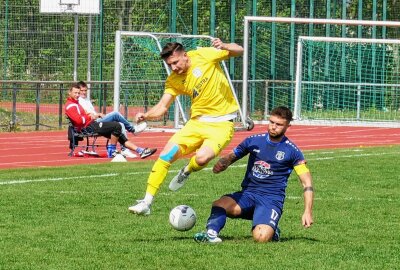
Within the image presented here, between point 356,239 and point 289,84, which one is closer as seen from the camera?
point 356,239

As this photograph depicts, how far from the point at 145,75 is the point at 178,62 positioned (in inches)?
785

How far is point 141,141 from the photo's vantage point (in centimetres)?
2756

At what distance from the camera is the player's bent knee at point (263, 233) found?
10781mm

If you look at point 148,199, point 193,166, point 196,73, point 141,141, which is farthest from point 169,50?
point 141,141

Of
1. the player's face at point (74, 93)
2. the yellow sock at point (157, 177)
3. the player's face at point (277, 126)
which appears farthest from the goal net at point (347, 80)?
the player's face at point (277, 126)

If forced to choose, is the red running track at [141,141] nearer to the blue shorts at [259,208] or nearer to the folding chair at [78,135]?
the folding chair at [78,135]

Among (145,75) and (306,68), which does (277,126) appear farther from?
(306,68)

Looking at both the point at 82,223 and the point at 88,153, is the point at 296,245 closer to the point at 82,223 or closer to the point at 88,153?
the point at 82,223

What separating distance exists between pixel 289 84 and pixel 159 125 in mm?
7528

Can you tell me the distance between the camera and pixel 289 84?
128 feet

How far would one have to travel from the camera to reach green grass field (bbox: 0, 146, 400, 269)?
31.9ft

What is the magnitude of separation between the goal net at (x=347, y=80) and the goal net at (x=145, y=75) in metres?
4.70

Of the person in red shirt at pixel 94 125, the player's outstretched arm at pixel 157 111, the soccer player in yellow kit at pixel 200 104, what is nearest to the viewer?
the player's outstretched arm at pixel 157 111

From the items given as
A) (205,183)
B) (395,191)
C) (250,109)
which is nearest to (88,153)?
(205,183)
